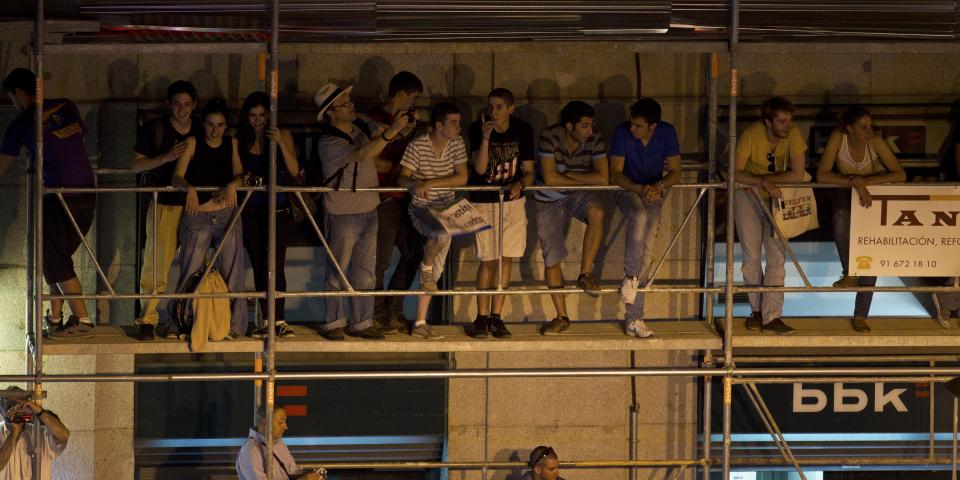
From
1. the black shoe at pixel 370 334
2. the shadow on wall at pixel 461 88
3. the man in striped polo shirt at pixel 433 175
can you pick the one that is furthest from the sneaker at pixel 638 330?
the shadow on wall at pixel 461 88

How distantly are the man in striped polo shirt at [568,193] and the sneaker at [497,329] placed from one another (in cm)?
32

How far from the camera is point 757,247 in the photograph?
11031 millimetres

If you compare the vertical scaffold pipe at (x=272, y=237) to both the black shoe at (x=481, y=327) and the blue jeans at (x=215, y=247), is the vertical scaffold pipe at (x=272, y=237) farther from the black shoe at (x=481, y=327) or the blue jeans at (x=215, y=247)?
the black shoe at (x=481, y=327)

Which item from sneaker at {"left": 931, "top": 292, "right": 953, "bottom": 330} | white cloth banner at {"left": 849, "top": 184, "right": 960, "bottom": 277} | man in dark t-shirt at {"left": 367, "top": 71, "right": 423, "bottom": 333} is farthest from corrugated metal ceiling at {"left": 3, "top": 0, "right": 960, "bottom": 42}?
sneaker at {"left": 931, "top": 292, "right": 953, "bottom": 330}

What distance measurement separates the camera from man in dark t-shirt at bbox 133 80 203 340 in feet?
34.5

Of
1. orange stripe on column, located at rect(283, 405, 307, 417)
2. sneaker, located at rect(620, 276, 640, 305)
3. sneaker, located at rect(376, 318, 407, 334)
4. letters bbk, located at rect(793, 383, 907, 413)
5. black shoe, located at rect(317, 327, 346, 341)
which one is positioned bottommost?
orange stripe on column, located at rect(283, 405, 307, 417)

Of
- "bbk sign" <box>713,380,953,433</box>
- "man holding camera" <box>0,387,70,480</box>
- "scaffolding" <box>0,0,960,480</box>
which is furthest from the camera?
"bbk sign" <box>713,380,953,433</box>

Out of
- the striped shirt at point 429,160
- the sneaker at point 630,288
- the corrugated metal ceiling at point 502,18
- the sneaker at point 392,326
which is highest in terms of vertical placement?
the corrugated metal ceiling at point 502,18

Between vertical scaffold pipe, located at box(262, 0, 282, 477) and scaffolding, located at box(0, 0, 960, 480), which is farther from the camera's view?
scaffolding, located at box(0, 0, 960, 480)

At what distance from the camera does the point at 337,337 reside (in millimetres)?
Result: 10773

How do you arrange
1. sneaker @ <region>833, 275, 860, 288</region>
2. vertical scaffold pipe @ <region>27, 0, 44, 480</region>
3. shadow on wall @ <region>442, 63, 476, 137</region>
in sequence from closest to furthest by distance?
1. vertical scaffold pipe @ <region>27, 0, 44, 480</region>
2. sneaker @ <region>833, 275, 860, 288</region>
3. shadow on wall @ <region>442, 63, 476, 137</region>

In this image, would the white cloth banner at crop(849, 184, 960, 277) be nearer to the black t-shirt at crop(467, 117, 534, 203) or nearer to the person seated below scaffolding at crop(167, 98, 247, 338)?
the black t-shirt at crop(467, 117, 534, 203)

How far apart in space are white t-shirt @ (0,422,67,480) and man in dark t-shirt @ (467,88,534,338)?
328 centimetres

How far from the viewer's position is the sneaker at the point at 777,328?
10969mm
